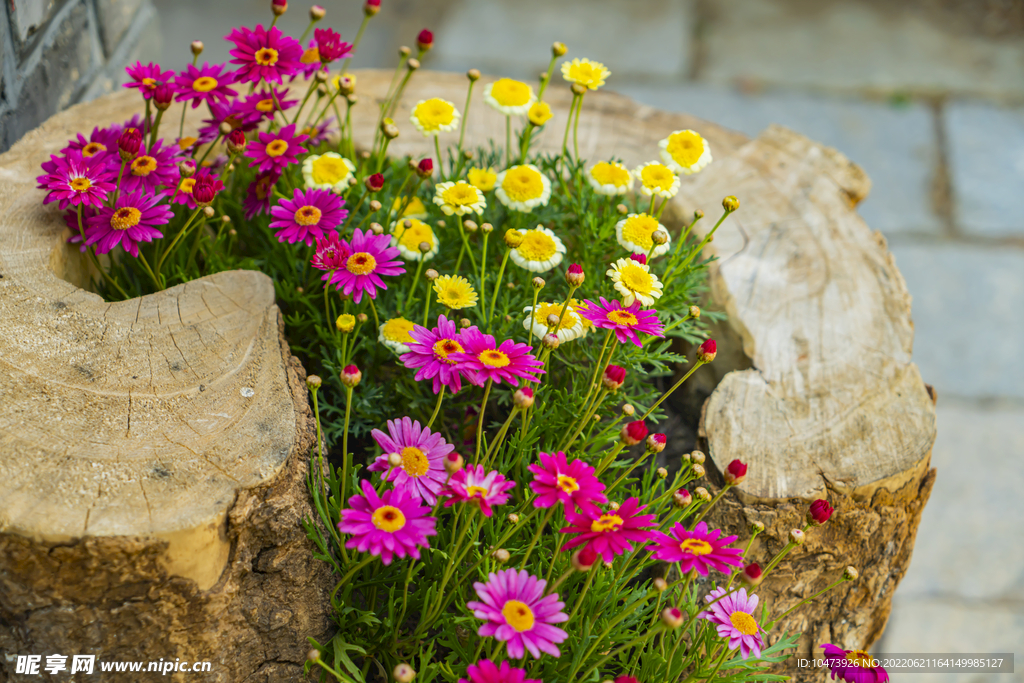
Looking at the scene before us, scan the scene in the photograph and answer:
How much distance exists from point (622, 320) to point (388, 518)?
0.26 m

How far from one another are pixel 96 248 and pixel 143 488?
0.98 feet

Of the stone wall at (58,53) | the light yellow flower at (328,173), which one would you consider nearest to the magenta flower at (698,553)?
the light yellow flower at (328,173)

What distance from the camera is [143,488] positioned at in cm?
67

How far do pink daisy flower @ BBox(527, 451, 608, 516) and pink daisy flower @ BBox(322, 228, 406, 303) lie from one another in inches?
9.8

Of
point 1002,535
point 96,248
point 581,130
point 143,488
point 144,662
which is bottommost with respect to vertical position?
point 1002,535

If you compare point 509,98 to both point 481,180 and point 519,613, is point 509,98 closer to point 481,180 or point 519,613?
point 481,180

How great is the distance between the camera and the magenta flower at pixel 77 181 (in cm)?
83

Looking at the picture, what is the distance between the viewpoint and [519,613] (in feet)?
1.96

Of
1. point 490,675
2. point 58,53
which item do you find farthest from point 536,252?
point 58,53

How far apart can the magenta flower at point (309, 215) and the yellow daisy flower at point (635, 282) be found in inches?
11.5

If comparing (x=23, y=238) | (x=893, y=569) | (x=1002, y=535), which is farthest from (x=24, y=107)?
(x=1002, y=535)

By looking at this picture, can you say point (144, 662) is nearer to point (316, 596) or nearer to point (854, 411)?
point (316, 596)

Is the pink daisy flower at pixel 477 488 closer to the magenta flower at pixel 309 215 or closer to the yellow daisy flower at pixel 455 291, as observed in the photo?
the yellow daisy flower at pixel 455 291

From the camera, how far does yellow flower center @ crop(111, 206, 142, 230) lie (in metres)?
0.83
